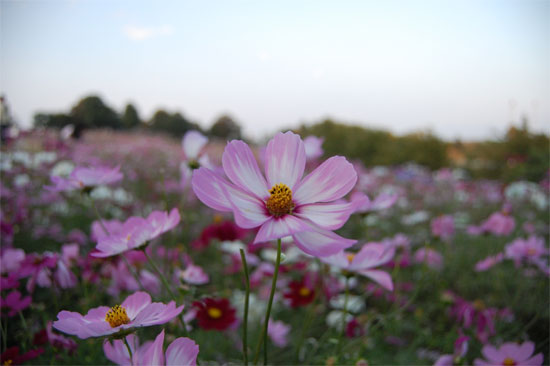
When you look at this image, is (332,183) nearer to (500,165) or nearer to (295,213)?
(295,213)

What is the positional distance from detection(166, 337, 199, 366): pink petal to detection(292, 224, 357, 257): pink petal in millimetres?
148

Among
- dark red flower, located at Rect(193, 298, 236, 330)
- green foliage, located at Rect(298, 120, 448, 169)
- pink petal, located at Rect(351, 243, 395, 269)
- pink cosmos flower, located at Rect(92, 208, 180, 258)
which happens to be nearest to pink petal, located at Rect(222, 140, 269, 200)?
pink cosmos flower, located at Rect(92, 208, 180, 258)

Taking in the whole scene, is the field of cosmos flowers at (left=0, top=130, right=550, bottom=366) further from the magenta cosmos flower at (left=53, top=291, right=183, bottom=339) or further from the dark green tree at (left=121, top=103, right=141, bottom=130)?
the dark green tree at (left=121, top=103, right=141, bottom=130)

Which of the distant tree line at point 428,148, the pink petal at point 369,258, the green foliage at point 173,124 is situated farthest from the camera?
the green foliage at point 173,124

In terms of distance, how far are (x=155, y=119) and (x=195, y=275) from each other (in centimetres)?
1806

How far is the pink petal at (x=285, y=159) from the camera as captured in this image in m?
0.45

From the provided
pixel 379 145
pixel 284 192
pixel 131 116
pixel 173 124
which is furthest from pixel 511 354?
pixel 131 116

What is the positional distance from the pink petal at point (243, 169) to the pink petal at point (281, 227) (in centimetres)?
6

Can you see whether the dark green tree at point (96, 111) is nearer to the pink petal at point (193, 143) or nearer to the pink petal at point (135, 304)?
the pink petal at point (193, 143)

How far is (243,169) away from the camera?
1.45ft

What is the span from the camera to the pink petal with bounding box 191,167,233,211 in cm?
38

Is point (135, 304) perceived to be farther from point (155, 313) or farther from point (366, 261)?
point (366, 261)

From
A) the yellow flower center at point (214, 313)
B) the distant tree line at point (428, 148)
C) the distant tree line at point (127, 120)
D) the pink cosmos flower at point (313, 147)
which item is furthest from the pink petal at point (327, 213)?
the distant tree line at point (127, 120)

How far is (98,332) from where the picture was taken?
1.25 feet
